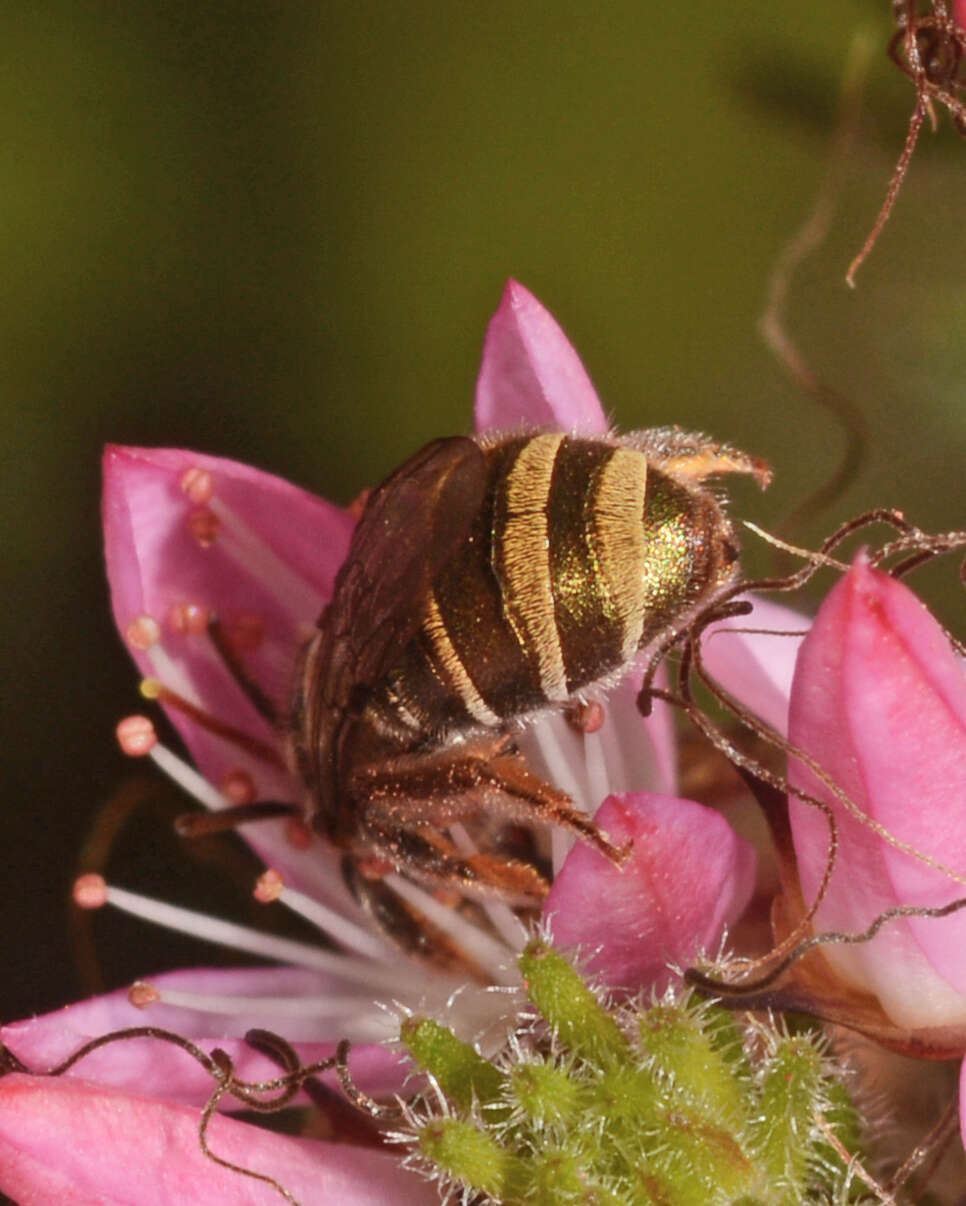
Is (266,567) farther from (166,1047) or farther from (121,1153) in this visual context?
(121,1153)

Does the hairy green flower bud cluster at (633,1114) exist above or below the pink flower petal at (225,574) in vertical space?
below

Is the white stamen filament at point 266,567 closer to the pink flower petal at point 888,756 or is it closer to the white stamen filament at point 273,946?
the white stamen filament at point 273,946

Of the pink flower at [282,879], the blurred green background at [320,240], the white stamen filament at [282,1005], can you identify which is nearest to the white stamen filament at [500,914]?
the pink flower at [282,879]

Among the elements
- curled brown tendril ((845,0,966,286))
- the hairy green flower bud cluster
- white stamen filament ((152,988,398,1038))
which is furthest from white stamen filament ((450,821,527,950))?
curled brown tendril ((845,0,966,286))

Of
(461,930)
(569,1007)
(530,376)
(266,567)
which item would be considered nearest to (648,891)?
(569,1007)

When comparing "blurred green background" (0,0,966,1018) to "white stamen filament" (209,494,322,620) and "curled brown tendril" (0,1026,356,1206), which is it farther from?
"curled brown tendril" (0,1026,356,1206)

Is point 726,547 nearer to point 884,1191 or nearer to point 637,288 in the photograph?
point 884,1191
